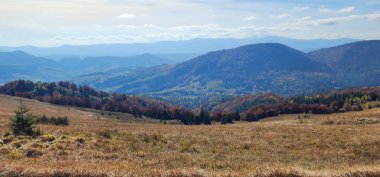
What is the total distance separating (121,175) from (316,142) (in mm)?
18056

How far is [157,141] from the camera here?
2491cm

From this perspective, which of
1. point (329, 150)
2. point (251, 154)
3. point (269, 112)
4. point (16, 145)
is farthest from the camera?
point (269, 112)

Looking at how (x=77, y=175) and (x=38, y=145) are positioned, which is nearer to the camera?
(x=77, y=175)

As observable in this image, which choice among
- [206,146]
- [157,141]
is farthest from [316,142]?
[157,141]

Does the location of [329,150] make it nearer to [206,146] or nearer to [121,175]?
[206,146]

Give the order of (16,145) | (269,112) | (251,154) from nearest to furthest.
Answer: (16,145)
(251,154)
(269,112)

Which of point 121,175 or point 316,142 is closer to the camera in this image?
point 121,175

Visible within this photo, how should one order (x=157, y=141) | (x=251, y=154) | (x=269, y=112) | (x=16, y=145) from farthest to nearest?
(x=269, y=112)
(x=157, y=141)
(x=251, y=154)
(x=16, y=145)

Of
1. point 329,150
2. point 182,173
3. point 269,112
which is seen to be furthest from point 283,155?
point 269,112

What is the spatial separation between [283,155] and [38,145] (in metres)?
13.0

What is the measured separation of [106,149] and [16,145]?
4464mm

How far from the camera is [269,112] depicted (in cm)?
15025

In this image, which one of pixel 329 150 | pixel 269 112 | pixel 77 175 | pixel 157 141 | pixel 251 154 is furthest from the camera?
pixel 269 112

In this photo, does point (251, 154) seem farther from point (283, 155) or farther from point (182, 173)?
point (182, 173)
